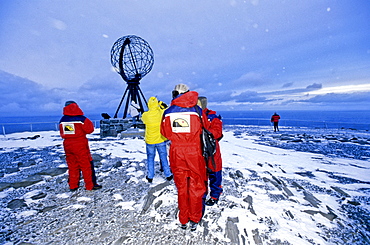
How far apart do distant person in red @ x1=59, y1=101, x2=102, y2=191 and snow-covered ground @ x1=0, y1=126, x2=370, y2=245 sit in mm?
316

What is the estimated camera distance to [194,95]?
217 centimetres

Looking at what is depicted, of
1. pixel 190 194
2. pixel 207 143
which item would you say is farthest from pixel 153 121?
pixel 190 194

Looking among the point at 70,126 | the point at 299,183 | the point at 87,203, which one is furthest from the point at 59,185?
the point at 299,183

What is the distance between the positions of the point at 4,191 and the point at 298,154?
27.2ft

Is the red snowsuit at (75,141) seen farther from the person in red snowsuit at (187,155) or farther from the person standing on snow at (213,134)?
the person standing on snow at (213,134)

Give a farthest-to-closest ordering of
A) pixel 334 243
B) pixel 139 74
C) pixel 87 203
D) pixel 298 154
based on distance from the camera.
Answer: pixel 139 74 → pixel 298 154 → pixel 87 203 → pixel 334 243

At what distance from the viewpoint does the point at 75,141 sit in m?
3.11

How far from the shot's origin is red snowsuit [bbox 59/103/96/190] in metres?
3.08

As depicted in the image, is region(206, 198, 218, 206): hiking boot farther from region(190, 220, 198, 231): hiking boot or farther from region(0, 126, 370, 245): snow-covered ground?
region(190, 220, 198, 231): hiking boot

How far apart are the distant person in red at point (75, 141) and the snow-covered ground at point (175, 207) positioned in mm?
316

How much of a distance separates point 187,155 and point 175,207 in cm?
119

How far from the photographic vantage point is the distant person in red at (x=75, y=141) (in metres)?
3.08

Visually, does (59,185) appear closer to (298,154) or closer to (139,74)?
(298,154)

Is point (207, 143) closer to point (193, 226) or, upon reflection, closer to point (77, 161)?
point (193, 226)
